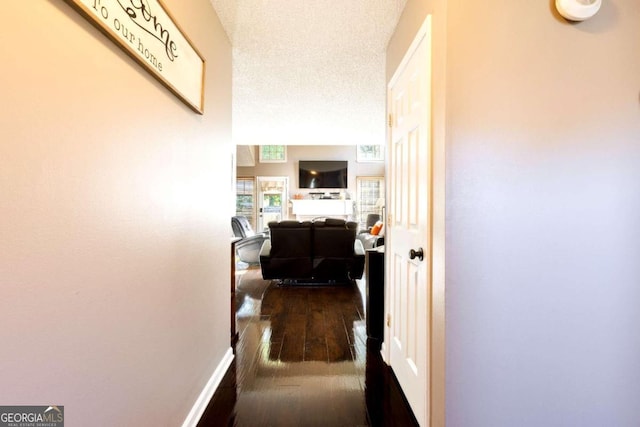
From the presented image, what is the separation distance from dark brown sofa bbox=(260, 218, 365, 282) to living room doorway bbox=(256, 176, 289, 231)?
16.7 ft

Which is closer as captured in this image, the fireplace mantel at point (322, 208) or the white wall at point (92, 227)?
the white wall at point (92, 227)

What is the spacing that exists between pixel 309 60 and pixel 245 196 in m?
7.13

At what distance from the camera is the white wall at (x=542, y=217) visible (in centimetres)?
109

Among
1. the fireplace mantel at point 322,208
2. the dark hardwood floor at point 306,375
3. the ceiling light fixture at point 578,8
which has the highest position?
the ceiling light fixture at point 578,8

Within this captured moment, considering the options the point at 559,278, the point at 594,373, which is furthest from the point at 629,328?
the point at 559,278

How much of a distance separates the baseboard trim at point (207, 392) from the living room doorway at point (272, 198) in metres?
7.04

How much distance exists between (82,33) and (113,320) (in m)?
0.84

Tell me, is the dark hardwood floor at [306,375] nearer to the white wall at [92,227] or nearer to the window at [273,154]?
the white wall at [92,227]

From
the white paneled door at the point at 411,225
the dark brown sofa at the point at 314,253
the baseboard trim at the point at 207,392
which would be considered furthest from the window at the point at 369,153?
the baseboard trim at the point at 207,392

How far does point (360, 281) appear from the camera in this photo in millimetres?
4227

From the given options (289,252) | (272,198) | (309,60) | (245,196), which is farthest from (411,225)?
(245,196)

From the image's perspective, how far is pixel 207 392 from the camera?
161cm

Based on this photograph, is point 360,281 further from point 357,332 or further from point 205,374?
point 205,374

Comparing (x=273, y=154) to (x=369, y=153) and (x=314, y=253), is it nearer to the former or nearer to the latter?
(x=369, y=153)
